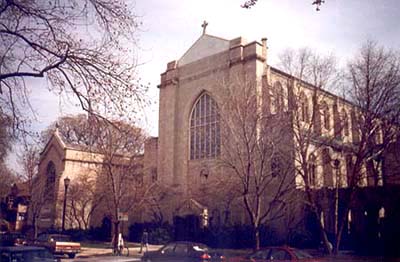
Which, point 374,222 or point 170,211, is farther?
point 170,211

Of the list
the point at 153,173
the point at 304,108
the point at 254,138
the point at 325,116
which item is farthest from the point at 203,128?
the point at 254,138

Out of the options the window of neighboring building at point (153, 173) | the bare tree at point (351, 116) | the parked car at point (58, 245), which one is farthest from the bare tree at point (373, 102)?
the window of neighboring building at point (153, 173)

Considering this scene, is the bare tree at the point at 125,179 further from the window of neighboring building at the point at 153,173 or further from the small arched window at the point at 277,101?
the small arched window at the point at 277,101

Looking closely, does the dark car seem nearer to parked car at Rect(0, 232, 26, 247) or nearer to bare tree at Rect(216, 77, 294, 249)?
bare tree at Rect(216, 77, 294, 249)

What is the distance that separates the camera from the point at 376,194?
18797 mm

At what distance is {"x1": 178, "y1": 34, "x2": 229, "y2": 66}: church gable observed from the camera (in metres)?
32.6

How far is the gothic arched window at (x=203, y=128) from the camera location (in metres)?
29.8

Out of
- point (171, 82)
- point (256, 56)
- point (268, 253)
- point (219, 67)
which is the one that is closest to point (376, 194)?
point (268, 253)

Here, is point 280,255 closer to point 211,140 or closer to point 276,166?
point 276,166

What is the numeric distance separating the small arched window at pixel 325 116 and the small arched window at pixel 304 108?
0.73 metres

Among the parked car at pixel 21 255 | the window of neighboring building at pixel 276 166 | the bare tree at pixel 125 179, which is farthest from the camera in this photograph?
the bare tree at pixel 125 179

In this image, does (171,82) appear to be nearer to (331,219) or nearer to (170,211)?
(170,211)

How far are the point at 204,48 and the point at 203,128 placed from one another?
7425 millimetres

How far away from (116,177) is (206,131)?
7949 mm
